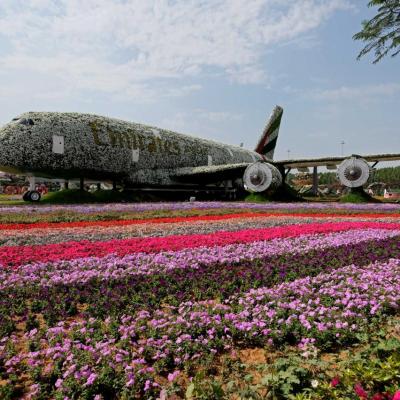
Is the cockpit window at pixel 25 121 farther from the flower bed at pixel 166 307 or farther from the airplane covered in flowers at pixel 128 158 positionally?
the flower bed at pixel 166 307

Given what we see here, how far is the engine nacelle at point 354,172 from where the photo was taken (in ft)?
91.4

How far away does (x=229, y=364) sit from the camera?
3.66 meters

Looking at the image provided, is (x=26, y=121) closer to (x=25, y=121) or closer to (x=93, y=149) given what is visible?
(x=25, y=121)

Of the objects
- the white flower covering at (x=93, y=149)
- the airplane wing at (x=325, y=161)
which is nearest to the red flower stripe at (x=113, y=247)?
the white flower covering at (x=93, y=149)

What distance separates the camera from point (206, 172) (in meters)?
29.8

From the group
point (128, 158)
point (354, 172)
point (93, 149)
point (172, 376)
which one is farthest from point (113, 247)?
point (354, 172)

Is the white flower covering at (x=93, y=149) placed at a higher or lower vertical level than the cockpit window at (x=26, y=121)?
lower

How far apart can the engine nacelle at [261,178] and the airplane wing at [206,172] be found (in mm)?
1770

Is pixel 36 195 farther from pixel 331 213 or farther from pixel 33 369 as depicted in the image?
pixel 33 369

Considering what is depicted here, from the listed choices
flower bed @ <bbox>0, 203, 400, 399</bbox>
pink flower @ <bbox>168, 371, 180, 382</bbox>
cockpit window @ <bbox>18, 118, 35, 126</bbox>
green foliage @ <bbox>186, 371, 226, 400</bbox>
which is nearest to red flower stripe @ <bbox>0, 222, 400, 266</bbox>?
flower bed @ <bbox>0, 203, 400, 399</bbox>

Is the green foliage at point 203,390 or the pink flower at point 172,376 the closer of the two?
the green foliage at point 203,390

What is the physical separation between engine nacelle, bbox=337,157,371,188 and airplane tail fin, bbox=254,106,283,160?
1936 cm

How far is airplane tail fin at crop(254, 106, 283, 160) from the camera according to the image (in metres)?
46.9

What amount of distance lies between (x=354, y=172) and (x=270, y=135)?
20.4 m
